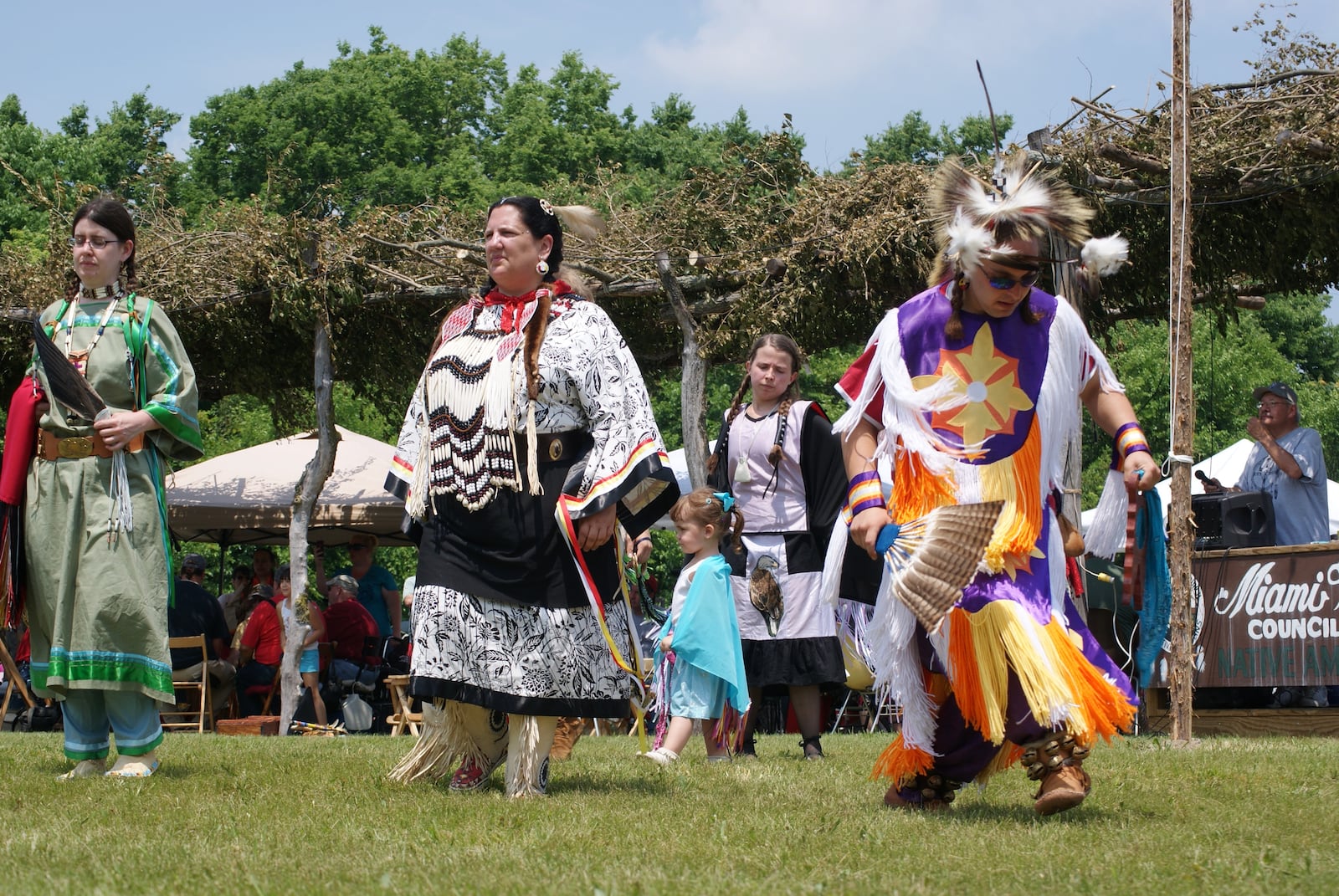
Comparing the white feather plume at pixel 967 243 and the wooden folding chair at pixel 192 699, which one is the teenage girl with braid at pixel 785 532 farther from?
the wooden folding chair at pixel 192 699

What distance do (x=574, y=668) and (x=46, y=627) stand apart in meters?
2.05

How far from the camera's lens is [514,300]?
4.81 metres

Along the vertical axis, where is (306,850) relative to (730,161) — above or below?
below

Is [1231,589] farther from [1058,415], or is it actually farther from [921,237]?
[1058,415]

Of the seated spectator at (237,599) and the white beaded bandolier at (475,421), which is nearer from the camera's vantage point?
the white beaded bandolier at (475,421)

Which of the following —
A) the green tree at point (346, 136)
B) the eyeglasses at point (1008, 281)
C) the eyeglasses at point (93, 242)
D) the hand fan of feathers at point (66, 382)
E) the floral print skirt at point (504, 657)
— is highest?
the green tree at point (346, 136)

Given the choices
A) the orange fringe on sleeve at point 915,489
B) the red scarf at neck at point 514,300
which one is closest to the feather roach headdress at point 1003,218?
the orange fringe on sleeve at point 915,489

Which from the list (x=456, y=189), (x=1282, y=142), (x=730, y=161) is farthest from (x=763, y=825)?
(x=456, y=189)

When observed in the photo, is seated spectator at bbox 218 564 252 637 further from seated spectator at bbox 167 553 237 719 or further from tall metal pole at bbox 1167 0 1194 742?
tall metal pole at bbox 1167 0 1194 742

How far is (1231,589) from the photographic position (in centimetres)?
846

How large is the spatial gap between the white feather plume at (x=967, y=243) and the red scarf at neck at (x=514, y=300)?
53.2 inches

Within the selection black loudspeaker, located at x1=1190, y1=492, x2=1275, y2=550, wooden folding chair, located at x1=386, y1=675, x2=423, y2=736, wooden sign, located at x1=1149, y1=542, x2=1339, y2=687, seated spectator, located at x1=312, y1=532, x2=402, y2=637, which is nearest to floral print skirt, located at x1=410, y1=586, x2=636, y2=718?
wooden sign, located at x1=1149, y1=542, x2=1339, y2=687

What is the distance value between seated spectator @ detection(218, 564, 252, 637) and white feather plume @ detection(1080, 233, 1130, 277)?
11.2 m

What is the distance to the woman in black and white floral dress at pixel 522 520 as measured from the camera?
14.7ft
